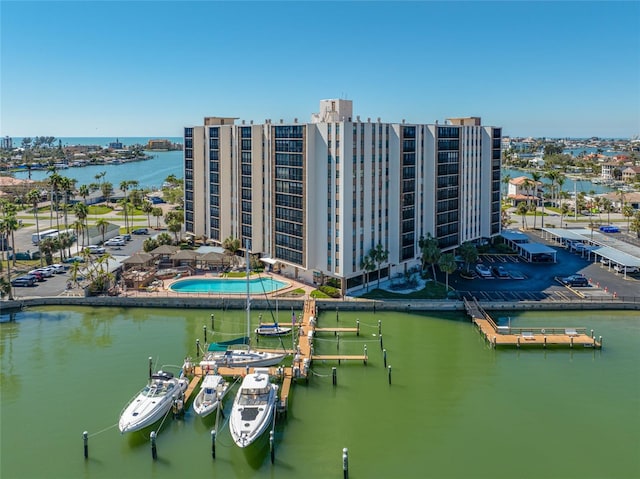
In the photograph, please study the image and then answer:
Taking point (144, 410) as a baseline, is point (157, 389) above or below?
above

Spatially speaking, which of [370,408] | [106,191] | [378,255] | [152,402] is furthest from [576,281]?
[106,191]

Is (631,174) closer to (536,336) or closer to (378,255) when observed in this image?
(378,255)

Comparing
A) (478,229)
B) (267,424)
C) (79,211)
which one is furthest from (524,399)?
(79,211)

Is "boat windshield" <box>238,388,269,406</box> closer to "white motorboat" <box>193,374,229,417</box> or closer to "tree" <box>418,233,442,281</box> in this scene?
"white motorboat" <box>193,374,229,417</box>

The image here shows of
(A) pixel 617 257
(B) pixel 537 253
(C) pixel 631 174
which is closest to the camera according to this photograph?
(A) pixel 617 257

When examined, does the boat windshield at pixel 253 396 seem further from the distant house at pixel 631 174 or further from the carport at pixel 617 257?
the distant house at pixel 631 174

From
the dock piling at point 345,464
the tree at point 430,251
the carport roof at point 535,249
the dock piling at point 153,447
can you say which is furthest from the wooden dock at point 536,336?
the dock piling at point 153,447

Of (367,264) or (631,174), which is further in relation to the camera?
(631,174)

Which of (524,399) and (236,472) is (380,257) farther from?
(236,472)
